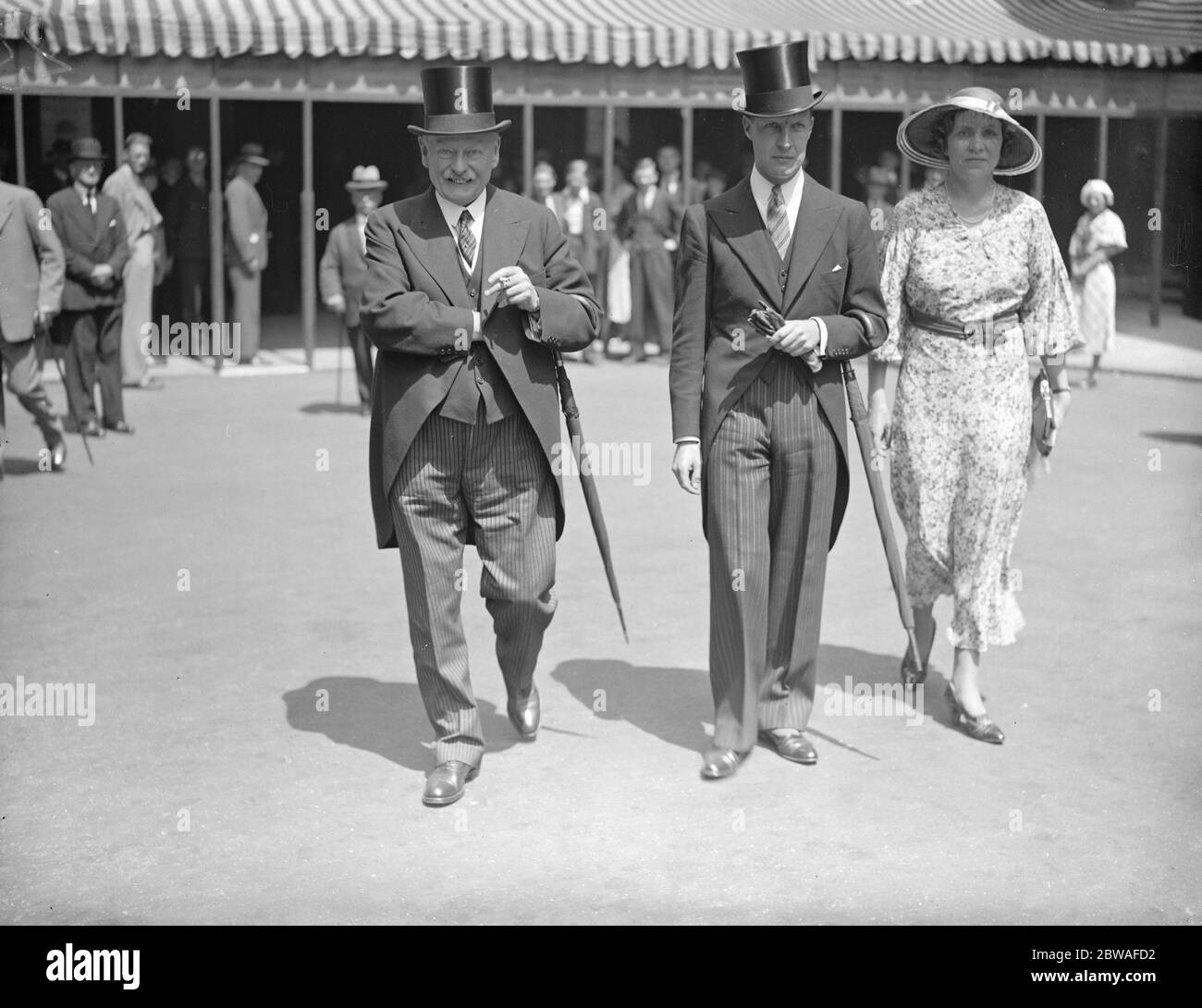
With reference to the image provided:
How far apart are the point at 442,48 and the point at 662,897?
13.6 meters

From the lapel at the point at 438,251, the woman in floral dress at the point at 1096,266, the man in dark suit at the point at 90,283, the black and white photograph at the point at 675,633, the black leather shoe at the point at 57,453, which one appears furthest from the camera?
the woman in floral dress at the point at 1096,266

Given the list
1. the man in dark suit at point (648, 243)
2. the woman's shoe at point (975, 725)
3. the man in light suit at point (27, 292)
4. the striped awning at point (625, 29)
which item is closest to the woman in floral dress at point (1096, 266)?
the man in dark suit at point (648, 243)

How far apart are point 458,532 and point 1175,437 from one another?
838 cm

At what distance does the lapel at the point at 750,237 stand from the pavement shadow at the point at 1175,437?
7678 millimetres

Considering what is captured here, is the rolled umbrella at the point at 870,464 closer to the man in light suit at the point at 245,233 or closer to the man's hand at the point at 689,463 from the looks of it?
the man's hand at the point at 689,463

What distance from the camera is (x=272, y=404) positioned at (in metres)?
14.0

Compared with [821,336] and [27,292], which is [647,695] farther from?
[27,292]

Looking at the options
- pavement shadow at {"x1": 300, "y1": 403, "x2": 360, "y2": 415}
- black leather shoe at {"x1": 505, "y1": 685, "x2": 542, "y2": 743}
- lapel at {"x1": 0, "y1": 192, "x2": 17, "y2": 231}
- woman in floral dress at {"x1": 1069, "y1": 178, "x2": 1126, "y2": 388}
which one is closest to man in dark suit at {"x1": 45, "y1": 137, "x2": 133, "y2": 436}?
pavement shadow at {"x1": 300, "y1": 403, "x2": 360, "y2": 415}

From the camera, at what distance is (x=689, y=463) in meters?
5.22

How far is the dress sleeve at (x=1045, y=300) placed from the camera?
5559 mm

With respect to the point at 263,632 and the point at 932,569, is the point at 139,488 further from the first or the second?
the point at 932,569

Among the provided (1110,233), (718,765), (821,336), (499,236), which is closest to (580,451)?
(499,236)

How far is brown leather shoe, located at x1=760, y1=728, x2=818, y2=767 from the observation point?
Answer: 17.6 feet

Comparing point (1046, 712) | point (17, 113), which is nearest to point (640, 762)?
point (1046, 712)
